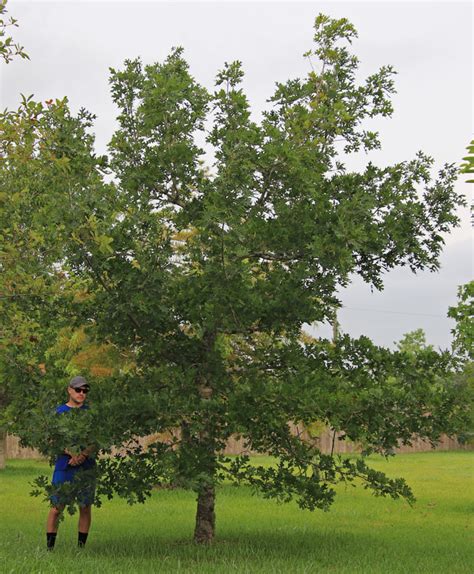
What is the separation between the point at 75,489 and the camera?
9742mm

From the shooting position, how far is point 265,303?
973cm

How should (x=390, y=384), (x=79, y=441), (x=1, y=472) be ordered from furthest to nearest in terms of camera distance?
(x=1, y=472), (x=390, y=384), (x=79, y=441)

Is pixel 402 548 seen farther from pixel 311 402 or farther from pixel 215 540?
pixel 311 402

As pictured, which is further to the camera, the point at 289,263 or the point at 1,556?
the point at 289,263

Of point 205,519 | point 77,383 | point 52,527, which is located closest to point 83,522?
point 52,527

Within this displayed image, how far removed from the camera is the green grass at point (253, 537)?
920cm

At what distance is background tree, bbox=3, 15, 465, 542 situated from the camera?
30.8 ft

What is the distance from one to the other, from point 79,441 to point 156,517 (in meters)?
6.49

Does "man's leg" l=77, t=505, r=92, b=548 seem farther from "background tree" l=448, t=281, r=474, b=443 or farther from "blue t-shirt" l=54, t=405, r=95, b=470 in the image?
"background tree" l=448, t=281, r=474, b=443

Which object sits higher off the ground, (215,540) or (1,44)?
(1,44)

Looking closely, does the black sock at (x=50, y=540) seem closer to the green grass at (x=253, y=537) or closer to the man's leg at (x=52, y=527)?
the man's leg at (x=52, y=527)

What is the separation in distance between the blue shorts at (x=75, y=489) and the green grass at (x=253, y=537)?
0.59 m

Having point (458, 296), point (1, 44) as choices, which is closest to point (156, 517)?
point (458, 296)

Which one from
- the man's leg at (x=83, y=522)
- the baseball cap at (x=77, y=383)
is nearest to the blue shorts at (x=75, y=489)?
the man's leg at (x=83, y=522)
